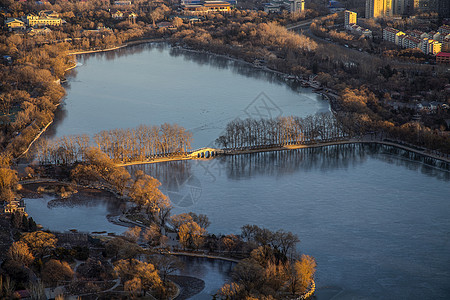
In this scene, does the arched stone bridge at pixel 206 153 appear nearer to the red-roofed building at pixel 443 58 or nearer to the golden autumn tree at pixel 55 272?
the golden autumn tree at pixel 55 272

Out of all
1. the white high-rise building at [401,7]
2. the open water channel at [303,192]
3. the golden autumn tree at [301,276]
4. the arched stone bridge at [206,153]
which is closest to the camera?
the golden autumn tree at [301,276]

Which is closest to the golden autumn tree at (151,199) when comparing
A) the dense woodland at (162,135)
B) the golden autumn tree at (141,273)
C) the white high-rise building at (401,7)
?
the dense woodland at (162,135)

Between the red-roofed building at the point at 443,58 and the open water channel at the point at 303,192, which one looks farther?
the red-roofed building at the point at 443,58

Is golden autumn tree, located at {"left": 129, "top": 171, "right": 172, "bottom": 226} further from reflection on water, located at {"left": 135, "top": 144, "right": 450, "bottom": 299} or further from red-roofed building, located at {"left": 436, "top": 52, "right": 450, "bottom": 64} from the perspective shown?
red-roofed building, located at {"left": 436, "top": 52, "right": 450, "bottom": 64}

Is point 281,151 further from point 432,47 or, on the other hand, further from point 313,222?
point 432,47

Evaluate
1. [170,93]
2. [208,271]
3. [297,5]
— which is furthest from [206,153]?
[297,5]

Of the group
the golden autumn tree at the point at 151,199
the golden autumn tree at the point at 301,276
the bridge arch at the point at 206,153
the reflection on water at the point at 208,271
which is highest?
the bridge arch at the point at 206,153
